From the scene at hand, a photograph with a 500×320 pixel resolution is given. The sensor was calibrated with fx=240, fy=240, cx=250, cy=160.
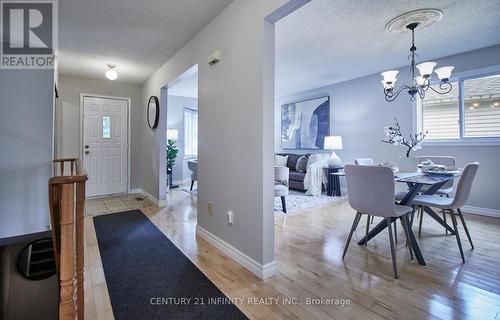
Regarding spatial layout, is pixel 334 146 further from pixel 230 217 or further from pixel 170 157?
pixel 170 157

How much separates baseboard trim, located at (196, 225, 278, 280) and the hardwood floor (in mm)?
45

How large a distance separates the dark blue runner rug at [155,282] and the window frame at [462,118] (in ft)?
13.8

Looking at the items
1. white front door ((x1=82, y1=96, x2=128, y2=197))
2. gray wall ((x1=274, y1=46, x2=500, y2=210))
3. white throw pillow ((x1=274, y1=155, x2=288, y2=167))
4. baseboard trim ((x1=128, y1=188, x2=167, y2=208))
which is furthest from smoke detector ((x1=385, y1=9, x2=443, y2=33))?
white front door ((x1=82, y1=96, x2=128, y2=197))

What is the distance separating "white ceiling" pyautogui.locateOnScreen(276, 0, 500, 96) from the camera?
2449 mm

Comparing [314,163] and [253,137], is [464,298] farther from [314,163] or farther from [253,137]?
[314,163]

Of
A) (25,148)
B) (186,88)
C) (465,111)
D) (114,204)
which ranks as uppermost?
(186,88)

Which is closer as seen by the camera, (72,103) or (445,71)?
(445,71)

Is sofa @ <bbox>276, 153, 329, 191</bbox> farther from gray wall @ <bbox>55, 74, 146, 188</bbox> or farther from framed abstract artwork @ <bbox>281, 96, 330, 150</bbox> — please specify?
gray wall @ <bbox>55, 74, 146, 188</bbox>

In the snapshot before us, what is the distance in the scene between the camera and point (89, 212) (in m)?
3.81

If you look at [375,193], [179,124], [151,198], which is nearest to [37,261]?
[375,193]

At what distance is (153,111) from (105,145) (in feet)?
4.79

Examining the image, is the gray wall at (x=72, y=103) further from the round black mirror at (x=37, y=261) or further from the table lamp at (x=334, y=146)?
the table lamp at (x=334, y=146)

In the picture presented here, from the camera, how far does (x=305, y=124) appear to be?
604 cm

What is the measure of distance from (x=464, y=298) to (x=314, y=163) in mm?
3483
